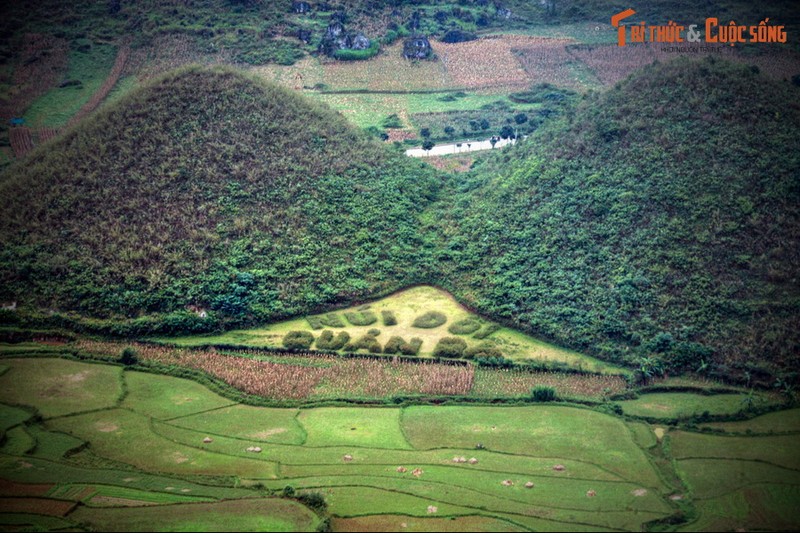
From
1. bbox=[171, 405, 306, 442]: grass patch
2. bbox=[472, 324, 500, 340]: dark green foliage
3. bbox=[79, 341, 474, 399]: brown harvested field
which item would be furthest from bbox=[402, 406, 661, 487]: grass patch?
bbox=[472, 324, 500, 340]: dark green foliage

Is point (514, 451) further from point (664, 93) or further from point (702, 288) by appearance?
point (664, 93)

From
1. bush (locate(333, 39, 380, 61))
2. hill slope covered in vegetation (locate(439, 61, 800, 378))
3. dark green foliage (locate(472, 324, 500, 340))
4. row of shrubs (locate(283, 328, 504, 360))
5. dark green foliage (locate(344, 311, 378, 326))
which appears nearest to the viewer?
hill slope covered in vegetation (locate(439, 61, 800, 378))

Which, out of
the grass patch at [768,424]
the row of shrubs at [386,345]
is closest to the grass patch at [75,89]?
the row of shrubs at [386,345]

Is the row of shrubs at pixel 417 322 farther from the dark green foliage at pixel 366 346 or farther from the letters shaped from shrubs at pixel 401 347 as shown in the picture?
the dark green foliage at pixel 366 346

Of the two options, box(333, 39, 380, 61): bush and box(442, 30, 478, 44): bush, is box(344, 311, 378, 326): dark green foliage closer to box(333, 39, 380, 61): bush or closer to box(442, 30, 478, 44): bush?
box(333, 39, 380, 61): bush

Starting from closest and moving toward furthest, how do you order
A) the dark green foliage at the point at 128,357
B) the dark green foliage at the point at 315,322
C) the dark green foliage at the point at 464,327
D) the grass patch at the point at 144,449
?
the grass patch at the point at 144,449 → the dark green foliage at the point at 128,357 → the dark green foliage at the point at 464,327 → the dark green foliage at the point at 315,322

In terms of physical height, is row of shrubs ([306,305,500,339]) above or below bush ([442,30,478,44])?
below
